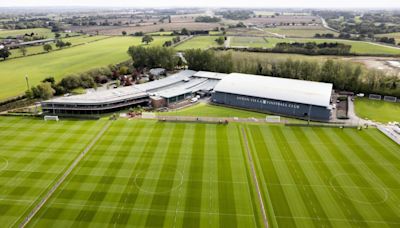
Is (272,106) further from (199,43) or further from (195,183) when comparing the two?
(199,43)

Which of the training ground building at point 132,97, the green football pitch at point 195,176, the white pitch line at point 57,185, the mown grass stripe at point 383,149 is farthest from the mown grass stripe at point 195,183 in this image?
the mown grass stripe at point 383,149

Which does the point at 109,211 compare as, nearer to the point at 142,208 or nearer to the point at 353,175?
the point at 142,208

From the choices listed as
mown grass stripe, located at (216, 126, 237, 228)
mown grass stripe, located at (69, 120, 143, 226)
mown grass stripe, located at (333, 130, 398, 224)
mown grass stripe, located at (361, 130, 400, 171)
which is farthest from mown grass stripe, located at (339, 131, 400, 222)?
mown grass stripe, located at (69, 120, 143, 226)

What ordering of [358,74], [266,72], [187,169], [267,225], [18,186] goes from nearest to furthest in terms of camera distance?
[267,225]
[18,186]
[187,169]
[358,74]
[266,72]

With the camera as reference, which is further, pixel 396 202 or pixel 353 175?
pixel 353 175

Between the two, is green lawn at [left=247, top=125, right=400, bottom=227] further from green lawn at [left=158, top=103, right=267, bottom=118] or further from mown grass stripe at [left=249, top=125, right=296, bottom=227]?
green lawn at [left=158, top=103, right=267, bottom=118]

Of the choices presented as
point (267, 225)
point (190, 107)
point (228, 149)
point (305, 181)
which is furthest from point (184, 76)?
point (267, 225)

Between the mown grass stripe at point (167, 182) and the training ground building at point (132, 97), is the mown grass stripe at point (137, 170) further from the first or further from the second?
the training ground building at point (132, 97)

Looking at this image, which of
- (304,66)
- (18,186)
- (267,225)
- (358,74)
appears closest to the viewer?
(267,225)
